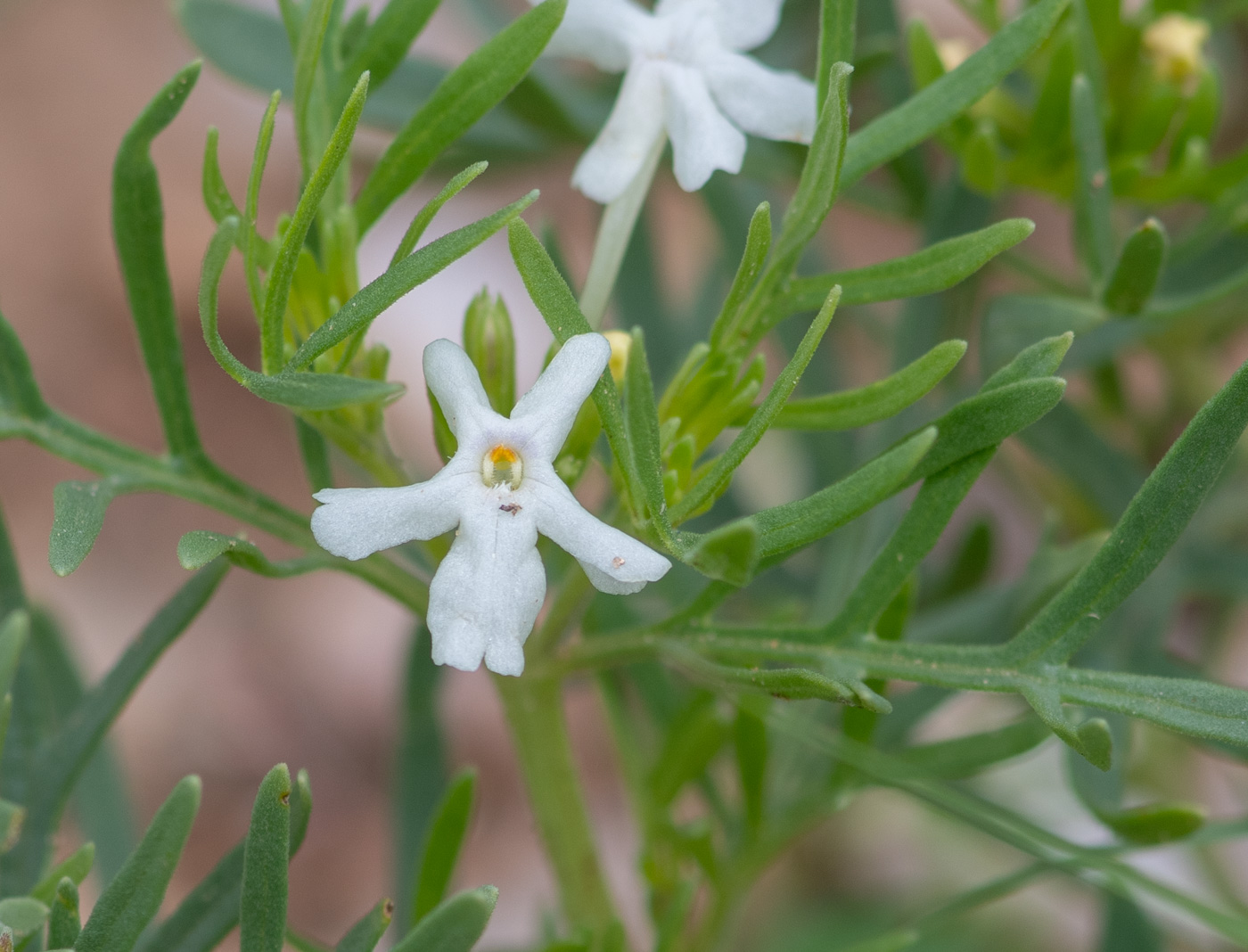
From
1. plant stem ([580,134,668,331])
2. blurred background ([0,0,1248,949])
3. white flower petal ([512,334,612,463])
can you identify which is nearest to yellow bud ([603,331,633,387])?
plant stem ([580,134,668,331])

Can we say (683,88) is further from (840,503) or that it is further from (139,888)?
(139,888)

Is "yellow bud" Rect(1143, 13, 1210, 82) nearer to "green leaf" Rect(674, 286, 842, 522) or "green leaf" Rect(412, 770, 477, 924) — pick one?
"green leaf" Rect(674, 286, 842, 522)

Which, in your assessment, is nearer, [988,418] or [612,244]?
[988,418]

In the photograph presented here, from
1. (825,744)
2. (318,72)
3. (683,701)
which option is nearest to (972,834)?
(683,701)

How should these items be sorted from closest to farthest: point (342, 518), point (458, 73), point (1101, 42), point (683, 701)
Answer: point (342, 518) < point (458, 73) < point (1101, 42) < point (683, 701)

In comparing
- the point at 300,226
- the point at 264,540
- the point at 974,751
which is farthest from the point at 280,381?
the point at 264,540

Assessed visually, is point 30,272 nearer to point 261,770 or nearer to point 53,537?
point 261,770
